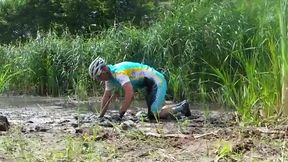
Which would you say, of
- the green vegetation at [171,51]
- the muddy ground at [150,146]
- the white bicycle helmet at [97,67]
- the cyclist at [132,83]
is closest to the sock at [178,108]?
the cyclist at [132,83]

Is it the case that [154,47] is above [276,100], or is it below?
above

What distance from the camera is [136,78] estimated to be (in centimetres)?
835

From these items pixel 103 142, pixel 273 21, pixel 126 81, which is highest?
pixel 273 21

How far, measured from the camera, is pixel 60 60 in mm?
15445

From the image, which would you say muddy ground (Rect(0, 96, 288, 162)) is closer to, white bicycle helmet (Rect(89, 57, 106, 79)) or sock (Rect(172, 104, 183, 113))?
white bicycle helmet (Rect(89, 57, 106, 79))

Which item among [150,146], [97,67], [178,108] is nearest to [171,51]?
[178,108]

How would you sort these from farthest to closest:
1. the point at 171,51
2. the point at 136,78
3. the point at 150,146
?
the point at 171,51, the point at 136,78, the point at 150,146

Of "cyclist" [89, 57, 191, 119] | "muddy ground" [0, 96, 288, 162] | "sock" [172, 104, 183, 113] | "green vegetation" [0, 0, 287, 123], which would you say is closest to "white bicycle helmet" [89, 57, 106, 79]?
"cyclist" [89, 57, 191, 119]

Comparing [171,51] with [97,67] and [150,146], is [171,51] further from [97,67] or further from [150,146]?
[150,146]

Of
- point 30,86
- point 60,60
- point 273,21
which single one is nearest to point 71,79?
point 60,60

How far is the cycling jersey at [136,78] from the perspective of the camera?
26.3ft

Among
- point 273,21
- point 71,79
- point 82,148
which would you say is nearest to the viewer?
point 82,148

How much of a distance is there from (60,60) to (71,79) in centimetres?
91

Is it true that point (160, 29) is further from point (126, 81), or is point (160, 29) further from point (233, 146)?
point (233, 146)
